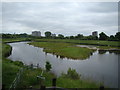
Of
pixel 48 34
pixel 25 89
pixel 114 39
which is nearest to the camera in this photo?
pixel 25 89

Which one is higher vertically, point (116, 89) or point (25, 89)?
point (25, 89)

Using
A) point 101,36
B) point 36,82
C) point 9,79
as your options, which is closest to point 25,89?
point 36,82

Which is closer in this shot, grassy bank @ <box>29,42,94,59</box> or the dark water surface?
the dark water surface

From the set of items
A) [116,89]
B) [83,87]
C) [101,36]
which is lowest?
[116,89]

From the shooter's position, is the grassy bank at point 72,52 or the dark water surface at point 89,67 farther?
the grassy bank at point 72,52

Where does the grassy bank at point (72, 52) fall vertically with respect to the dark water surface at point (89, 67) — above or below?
above

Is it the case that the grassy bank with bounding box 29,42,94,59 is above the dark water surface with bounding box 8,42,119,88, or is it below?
above

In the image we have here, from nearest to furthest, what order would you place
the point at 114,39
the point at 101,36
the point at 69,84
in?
1. the point at 69,84
2. the point at 114,39
3. the point at 101,36

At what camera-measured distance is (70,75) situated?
19703 mm

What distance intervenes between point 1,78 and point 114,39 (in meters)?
106

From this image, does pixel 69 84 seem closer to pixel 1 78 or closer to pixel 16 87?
pixel 16 87

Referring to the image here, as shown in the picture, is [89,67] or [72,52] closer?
[89,67]

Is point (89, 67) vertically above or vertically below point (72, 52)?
below

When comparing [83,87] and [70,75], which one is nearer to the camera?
[83,87]
